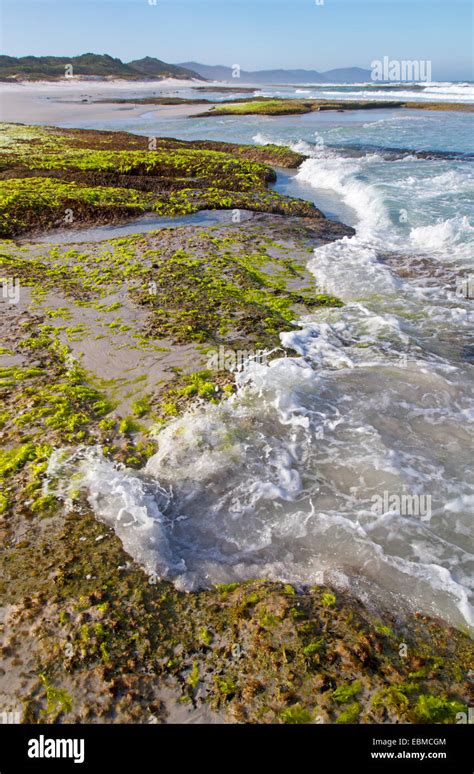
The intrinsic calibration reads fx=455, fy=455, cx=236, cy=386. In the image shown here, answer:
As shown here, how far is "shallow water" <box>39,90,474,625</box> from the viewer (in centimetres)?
493

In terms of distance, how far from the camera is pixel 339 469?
6.28 m

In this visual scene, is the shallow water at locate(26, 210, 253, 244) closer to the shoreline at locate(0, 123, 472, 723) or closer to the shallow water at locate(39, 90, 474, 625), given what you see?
the shallow water at locate(39, 90, 474, 625)

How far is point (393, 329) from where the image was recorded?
971 cm

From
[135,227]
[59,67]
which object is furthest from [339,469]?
[59,67]

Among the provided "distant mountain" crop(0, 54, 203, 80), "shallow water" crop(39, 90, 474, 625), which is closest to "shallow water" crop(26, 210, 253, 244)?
"shallow water" crop(39, 90, 474, 625)

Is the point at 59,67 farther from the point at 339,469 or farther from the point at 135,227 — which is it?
the point at 339,469

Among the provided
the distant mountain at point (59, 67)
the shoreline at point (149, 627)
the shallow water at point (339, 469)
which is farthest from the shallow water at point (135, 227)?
the distant mountain at point (59, 67)

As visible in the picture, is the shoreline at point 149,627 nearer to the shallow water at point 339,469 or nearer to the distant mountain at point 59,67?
the shallow water at point 339,469

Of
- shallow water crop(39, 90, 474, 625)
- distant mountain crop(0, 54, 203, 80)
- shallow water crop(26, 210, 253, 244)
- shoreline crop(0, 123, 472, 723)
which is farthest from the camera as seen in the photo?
distant mountain crop(0, 54, 203, 80)

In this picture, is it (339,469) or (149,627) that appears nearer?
(149,627)

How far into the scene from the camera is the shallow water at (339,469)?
4.93m
